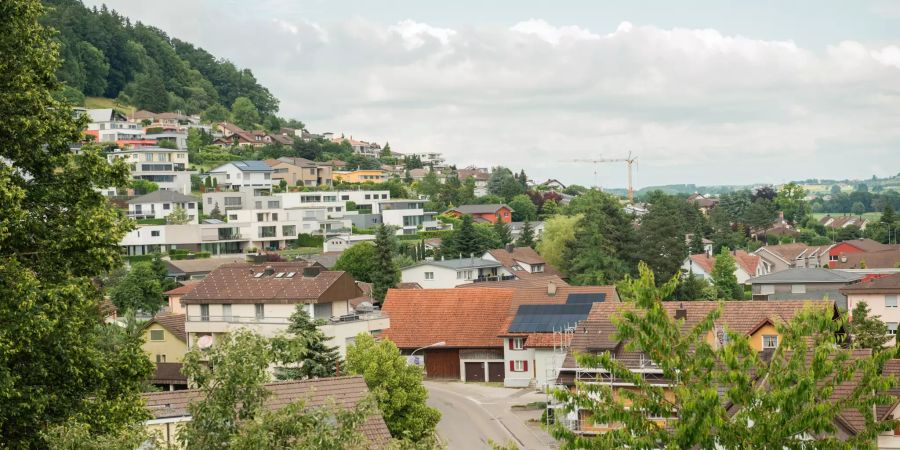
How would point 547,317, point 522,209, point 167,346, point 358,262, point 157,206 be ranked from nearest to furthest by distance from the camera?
point 167,346
point 547,317
point 358,262
point 157,206
point 522,209

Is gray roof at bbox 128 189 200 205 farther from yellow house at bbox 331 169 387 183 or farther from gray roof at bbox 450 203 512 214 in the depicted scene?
yellow house at bbox 331 169 387 183

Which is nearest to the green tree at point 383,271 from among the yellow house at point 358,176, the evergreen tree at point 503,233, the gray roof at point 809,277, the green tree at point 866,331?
the gray roof at point 809,277

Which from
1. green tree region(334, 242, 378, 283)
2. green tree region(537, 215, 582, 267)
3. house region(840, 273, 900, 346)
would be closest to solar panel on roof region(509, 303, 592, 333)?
house region(840, 273, 900, 346)

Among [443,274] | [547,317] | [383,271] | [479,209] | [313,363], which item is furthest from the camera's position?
[479,209]

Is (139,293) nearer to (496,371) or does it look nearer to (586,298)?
(496,371)

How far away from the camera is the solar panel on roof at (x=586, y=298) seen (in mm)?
50406

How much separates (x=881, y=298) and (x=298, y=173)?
275 ft

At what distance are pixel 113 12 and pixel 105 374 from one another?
187269 mm

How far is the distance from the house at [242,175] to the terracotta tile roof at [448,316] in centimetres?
6372

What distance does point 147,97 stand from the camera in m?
166

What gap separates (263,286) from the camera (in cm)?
4441

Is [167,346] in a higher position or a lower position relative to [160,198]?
lower

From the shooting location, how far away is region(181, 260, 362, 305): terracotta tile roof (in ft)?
141

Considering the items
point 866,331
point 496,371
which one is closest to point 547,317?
point 496,371
